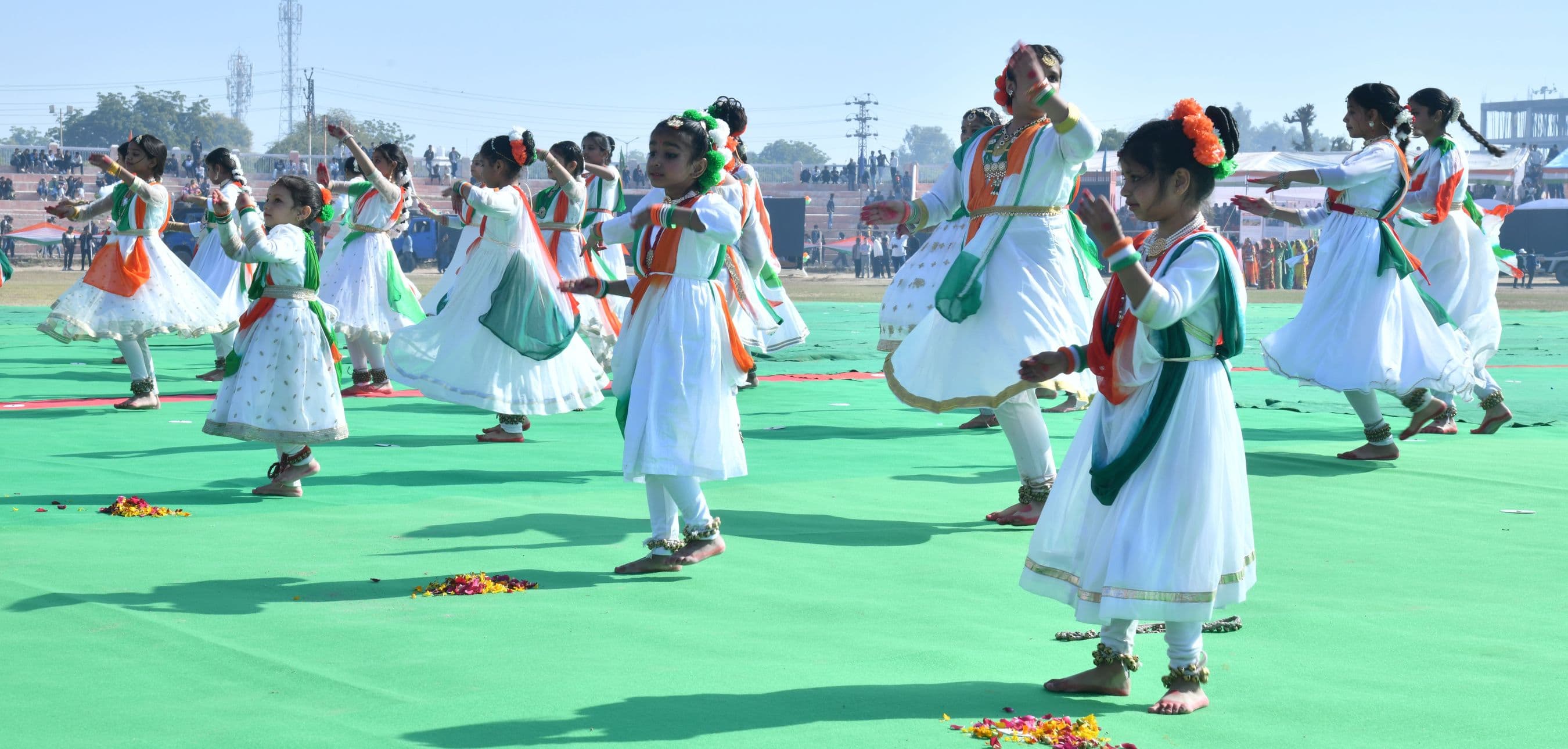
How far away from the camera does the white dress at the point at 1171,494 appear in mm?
3842

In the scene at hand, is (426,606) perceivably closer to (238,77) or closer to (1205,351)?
(1205,351)

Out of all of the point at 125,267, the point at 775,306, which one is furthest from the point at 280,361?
the point at 775,306

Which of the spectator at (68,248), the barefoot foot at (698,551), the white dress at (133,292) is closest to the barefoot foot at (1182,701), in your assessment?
the barefoot foot at (698,551)

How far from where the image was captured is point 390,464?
806 centimetres

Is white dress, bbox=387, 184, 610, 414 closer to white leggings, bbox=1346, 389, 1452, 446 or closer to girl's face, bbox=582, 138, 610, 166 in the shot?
girl's face, bbox=582, 138, 610, 166

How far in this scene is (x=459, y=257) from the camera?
9.78m

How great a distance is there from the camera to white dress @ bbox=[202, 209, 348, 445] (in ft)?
23.0

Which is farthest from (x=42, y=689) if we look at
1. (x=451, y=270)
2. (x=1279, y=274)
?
(x=1279, y=274)

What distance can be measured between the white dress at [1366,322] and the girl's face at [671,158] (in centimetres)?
Answer: 397

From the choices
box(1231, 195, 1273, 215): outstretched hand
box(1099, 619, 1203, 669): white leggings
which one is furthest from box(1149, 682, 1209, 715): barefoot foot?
box(1231, 195, 1273, 215): outstretched hand

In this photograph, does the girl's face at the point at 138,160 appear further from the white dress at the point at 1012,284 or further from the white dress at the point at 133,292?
A: the white dress at the point at 1012,284

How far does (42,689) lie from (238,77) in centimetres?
19836

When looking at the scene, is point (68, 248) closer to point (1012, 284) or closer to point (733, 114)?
point (733, 114)

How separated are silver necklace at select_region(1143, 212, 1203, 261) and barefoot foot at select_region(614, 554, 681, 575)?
209 cm
